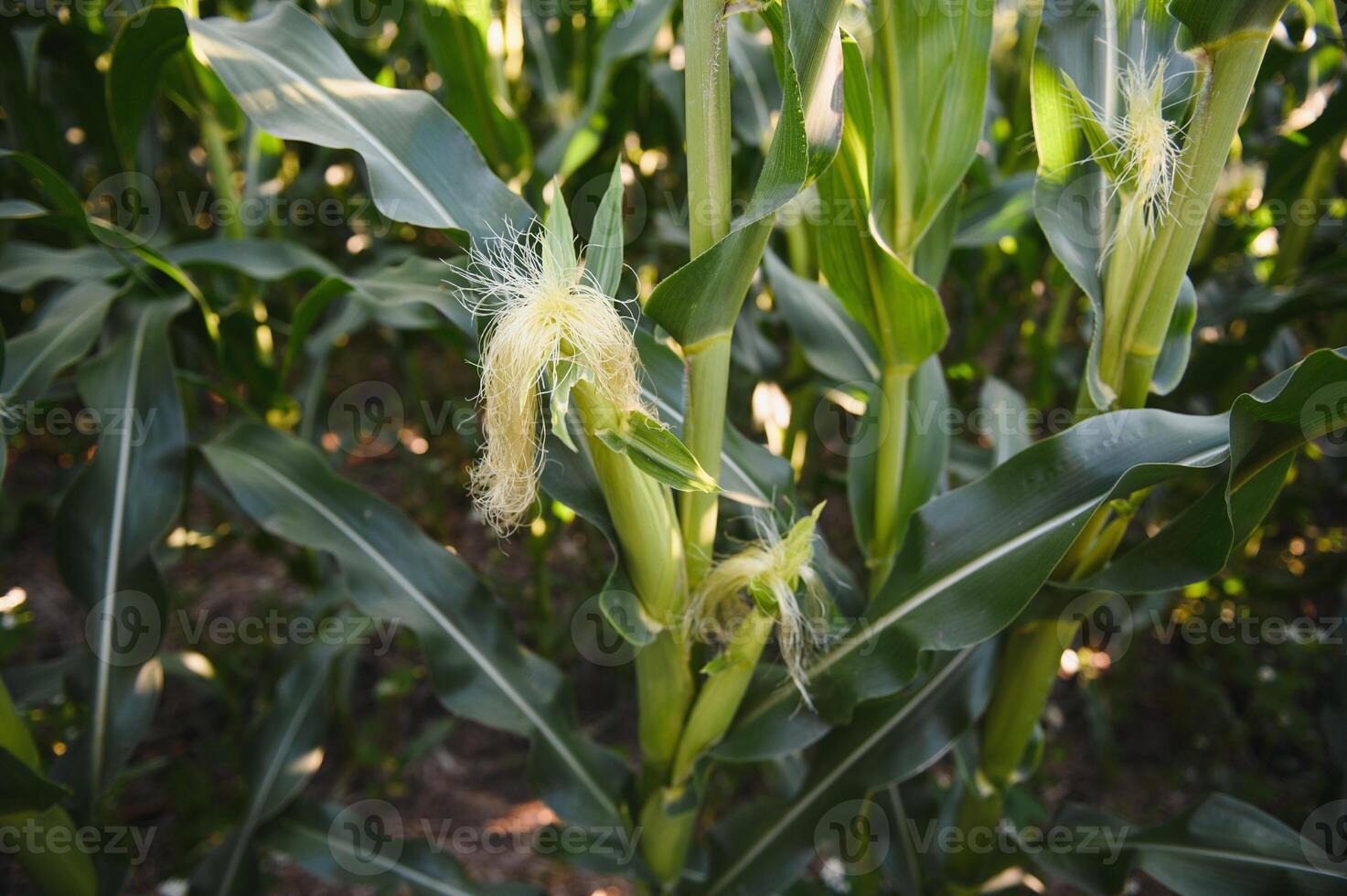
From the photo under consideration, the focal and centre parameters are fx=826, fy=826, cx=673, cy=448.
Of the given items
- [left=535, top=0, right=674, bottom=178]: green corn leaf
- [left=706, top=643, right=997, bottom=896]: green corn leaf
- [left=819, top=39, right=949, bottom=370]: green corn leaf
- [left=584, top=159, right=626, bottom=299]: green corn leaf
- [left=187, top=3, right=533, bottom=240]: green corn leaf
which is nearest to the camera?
[left=584, top=159, right=626, bottom=299]: green corn leaf

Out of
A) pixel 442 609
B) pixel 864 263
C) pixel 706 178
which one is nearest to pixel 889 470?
pixel 864 263

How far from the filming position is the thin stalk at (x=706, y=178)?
1.02 metres

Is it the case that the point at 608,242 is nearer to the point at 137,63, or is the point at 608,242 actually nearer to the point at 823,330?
the point at 823,330

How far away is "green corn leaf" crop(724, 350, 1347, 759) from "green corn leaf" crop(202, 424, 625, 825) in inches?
15.7

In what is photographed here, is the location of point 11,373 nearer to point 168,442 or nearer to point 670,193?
point 168,442

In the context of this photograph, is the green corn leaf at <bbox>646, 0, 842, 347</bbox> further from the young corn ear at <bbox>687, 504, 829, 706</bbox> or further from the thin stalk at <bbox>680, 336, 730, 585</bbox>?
the young corn ear at <bbox>687, 504, 829, 706</bbox>

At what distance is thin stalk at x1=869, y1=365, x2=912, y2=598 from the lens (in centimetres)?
147

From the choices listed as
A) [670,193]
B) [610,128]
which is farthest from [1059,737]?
[610,128]

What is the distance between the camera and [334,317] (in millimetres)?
2625

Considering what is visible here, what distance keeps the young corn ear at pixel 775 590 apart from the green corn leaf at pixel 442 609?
1.58ft

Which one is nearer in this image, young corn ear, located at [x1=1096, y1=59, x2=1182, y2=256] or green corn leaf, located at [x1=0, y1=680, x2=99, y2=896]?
young corn ear, located at [x1=1096, y1=59, x2=1182, y2=256]

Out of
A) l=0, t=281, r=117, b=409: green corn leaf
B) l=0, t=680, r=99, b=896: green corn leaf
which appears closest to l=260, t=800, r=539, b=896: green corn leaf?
l=0, t=680, r=99, b=896: green corn leaf

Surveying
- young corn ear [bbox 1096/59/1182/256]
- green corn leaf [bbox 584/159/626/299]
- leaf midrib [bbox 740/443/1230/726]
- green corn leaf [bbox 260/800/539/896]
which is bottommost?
green corn leaf [bbox 260/800/539/896]

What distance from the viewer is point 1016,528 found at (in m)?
1.34
